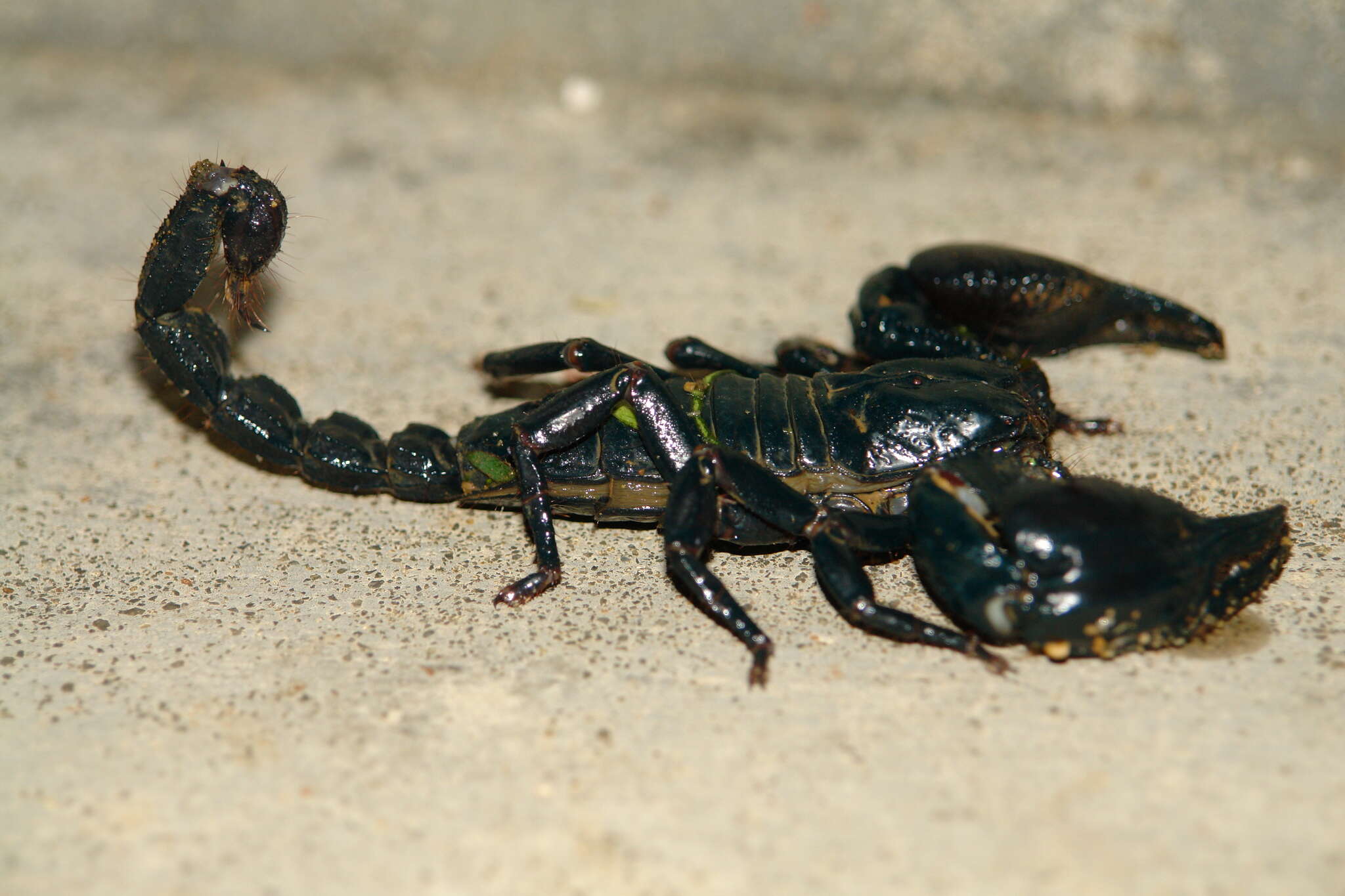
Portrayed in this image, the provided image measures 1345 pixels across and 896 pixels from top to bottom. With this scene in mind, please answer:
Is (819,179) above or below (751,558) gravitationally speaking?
above

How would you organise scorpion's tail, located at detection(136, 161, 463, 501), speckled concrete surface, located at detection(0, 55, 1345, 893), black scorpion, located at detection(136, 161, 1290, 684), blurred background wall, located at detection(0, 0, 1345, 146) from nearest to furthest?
speckled concrete surface, located at detection(0, 55, 1345, 893) < black scorpion, located at detection(136, 161, 1290, 684) < scorpion's tail, located at detection(136, 161, 463, 501) < blurred background wall, located at detection(0, 0, 1345, 146)

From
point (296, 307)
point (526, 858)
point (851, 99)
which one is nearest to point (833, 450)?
point (526, 858)

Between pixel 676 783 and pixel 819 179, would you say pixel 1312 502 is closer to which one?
pixel 676 783

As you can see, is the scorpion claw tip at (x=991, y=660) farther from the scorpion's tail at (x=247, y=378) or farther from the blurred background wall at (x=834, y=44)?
the blurred background wall at (x=834, y=44)

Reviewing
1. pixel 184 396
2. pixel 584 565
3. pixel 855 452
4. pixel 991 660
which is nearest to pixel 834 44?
pixel 855 452

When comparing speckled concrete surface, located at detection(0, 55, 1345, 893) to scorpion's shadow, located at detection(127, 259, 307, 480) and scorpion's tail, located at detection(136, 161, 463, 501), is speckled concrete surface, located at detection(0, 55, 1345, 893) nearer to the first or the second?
scorpion's shadow, located at detection(127, 259, 307, 480)

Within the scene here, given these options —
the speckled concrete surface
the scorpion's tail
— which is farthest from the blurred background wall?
the scorpion's tail
